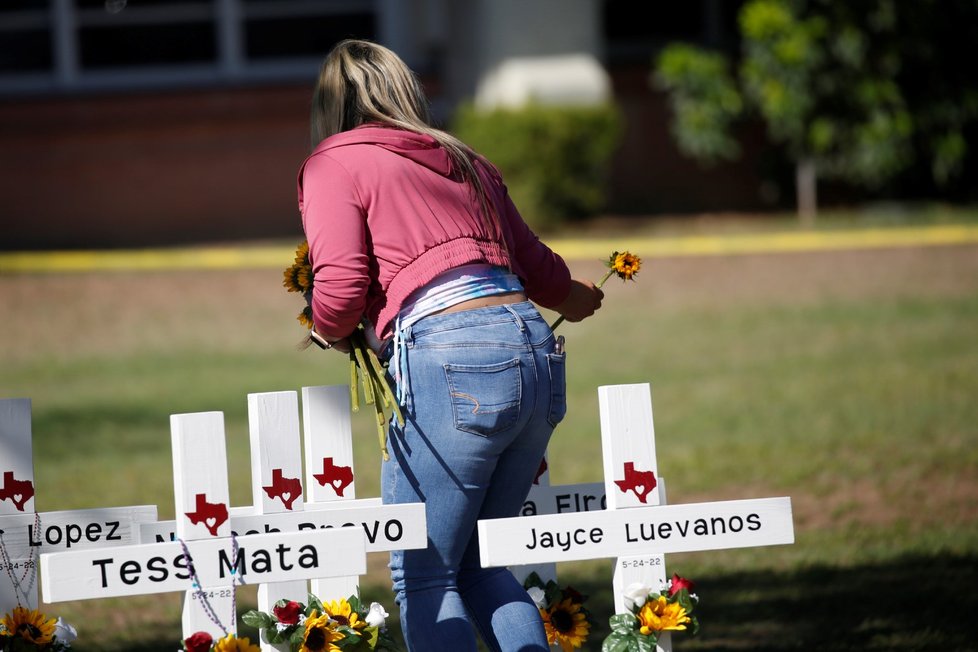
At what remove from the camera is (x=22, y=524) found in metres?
3.25

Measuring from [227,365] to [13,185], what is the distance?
676 cm

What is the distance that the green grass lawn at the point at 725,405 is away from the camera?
5.18 metres

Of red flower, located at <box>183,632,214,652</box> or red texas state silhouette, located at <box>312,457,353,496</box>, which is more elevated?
red texas state silhouette, located at <box>312,457,353,496</box>

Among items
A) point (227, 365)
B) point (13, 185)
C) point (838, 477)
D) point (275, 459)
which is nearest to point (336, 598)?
point (275, 459)

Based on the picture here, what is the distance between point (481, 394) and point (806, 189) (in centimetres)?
1388

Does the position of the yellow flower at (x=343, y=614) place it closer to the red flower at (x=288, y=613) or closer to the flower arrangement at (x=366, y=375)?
the red flower at (x=288, y=613)

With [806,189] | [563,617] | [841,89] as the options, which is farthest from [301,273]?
[806,189]

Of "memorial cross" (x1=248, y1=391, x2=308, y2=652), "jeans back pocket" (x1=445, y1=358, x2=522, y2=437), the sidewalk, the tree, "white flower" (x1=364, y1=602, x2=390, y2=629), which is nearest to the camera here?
"jeans back pocket" (x1=445, y1=358, x2=522, y2=437)

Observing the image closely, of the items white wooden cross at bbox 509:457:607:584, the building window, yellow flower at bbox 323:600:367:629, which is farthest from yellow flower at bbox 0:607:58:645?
the building window

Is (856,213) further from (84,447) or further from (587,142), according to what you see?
(84,447)

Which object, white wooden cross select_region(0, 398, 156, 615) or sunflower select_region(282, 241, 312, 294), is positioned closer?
white wooden cross select_region(0, 398, 156, 615)

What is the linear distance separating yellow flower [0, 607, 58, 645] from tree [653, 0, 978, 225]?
515 inches

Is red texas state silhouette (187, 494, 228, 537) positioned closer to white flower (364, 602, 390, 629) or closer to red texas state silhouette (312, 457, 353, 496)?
red texas state silhouette (312, 457, 353, 496)

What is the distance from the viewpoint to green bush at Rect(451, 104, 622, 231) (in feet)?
49.4
